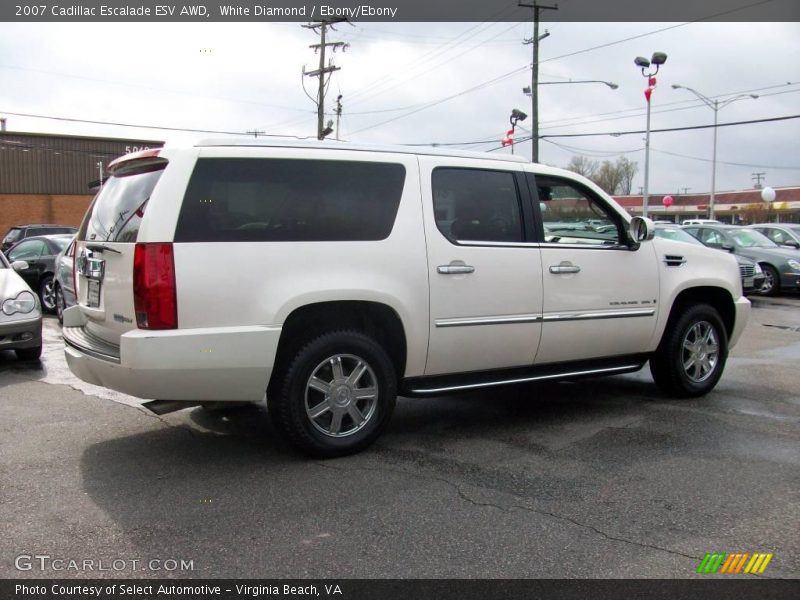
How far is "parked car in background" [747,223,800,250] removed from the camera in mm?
17812

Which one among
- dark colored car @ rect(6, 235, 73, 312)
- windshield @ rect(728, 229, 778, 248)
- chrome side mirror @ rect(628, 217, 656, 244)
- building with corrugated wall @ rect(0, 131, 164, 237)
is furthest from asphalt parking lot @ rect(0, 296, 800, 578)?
building with corrugated wall @ rect(0, 131, 164, 237)

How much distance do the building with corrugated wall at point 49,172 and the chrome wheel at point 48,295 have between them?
26.8 m

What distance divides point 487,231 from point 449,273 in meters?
0.52

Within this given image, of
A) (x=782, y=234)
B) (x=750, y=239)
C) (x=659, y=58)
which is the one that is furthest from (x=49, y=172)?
(x=782, y=234)

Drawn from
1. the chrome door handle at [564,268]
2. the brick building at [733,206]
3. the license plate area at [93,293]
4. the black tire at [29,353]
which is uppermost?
the brick building at [733,206]

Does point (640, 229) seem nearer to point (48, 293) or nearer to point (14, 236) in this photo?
point (48, 293)

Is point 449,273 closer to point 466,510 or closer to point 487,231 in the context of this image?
point 487,231

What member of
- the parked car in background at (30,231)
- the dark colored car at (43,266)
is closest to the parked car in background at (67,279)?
the dark colored car at (43,266)

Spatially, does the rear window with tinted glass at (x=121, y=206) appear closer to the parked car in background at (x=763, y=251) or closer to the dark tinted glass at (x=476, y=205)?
the dark tinted glass at (x=476, y=205)

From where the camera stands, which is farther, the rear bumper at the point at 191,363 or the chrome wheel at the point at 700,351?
the chrome wheel at the point at 700,351

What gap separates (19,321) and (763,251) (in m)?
15.5

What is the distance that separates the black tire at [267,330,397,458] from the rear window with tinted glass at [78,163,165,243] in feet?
4.14

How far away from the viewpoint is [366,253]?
454 centimetres

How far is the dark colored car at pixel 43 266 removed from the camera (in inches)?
509
